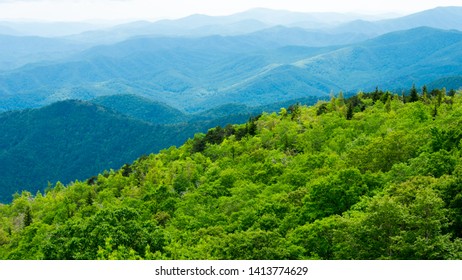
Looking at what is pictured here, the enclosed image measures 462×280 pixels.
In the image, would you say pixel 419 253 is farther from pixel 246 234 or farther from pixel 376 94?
pixel 376 94

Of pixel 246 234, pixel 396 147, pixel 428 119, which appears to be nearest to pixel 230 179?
pixel 396 147

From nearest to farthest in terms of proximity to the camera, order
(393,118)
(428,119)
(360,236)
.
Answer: (360,236) < (428,119) < (393,118)

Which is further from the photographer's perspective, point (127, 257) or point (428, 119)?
point (428, 119)

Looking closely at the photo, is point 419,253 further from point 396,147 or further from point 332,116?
point 332,116

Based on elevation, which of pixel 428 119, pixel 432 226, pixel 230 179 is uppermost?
pixel 432 226

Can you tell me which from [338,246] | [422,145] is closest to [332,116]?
[422,145]

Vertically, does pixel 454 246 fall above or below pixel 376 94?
above

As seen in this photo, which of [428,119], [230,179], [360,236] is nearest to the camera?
[360,236]
